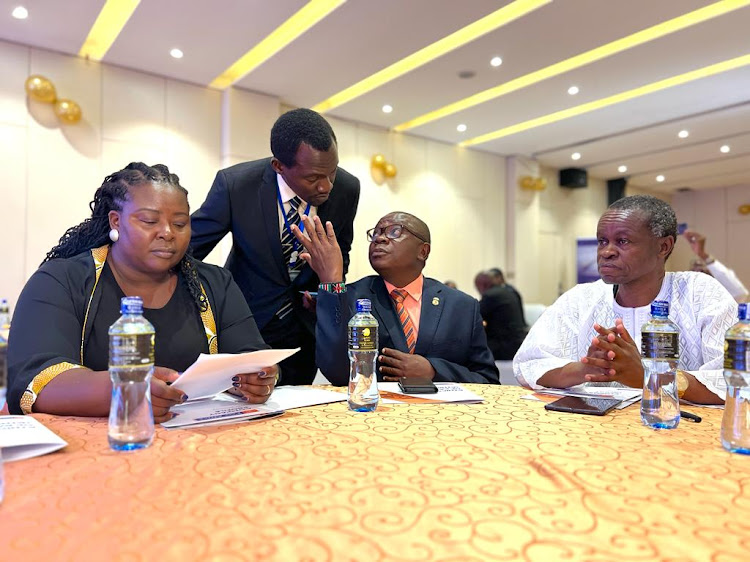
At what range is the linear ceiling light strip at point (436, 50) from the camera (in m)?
5.37

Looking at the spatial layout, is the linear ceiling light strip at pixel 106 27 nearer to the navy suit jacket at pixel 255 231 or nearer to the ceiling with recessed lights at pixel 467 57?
the ceiling with recessed lights at pixel 467 57

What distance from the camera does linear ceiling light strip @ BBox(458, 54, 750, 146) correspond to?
6.54 meters

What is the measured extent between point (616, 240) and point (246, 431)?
137cm

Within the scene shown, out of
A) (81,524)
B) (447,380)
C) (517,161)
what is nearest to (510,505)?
(81,524)

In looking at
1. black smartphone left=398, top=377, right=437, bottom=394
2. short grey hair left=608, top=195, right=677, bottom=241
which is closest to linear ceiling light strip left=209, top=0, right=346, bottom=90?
short grey hair left=608, top=195, right=677, bottom=241

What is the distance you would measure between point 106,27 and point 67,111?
37.4 inches

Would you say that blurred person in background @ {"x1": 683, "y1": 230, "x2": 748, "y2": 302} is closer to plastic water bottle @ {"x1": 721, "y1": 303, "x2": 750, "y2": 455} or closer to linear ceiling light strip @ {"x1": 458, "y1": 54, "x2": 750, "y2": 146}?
linear ceiling light strip @ {"x1": 458, "y1": 54, "x2": 750, "y2": 146}

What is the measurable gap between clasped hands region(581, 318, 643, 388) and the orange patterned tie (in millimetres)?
686

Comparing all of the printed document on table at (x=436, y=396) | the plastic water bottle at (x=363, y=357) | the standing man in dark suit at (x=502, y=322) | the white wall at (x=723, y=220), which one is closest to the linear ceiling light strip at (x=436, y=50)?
the standing man in dark suit at (x=502, y=322)

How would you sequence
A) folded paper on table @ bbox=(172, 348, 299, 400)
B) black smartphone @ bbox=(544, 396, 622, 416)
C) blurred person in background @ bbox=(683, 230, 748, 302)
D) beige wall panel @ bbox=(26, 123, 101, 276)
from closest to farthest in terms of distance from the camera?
folded paper on table @ bbox=(172, 348, 299, 400) < black smartphone @ bbox=(544, 396, 622, 416) < blurred person in background @ bbox=(683, 230, 748, 302) < beige wall panel @ bbox=(26, 123, 101, 276)

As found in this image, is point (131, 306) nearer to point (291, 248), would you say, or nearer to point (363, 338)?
point (363, 338)

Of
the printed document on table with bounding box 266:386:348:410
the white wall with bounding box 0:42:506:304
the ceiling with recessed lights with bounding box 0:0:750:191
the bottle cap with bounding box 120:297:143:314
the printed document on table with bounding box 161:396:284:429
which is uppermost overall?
the ceiling with recessed lights with bounding box 0:0:750:191

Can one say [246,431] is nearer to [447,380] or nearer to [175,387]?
[175,387]

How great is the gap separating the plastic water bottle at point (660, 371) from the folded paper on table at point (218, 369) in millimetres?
846
